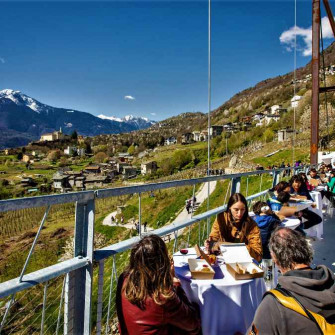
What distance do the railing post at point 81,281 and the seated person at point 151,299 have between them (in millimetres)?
485

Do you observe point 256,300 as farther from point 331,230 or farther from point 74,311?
point 331,230

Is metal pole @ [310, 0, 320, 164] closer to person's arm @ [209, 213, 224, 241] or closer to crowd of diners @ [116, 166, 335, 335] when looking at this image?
person's arm @ [209, 213, 224, 241]

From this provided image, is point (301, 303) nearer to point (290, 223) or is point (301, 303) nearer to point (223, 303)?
point (223, 303)

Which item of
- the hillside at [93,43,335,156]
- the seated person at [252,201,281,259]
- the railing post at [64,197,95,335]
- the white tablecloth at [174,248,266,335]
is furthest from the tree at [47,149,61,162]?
the white tablecloth at [174,248,266,335]

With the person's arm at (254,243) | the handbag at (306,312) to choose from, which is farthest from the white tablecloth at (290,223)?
the handbag at (306,312)

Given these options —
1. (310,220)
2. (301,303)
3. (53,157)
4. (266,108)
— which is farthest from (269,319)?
(266,108)

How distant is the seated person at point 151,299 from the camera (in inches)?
66.0

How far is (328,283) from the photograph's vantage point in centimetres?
144

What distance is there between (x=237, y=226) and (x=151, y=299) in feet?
6.68

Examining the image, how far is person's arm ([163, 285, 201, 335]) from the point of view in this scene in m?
1.69

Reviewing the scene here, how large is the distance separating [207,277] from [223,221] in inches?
54.4

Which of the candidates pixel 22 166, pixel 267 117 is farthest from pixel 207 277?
pixel 267 117

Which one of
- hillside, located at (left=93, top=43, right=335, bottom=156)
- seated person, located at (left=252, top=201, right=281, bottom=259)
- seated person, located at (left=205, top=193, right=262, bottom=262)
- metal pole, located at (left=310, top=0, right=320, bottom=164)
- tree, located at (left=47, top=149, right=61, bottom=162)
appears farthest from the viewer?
tree, located at (left=47, top=149, right=61, bottom=162)

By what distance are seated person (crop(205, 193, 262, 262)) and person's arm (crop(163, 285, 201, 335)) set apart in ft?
5.00
